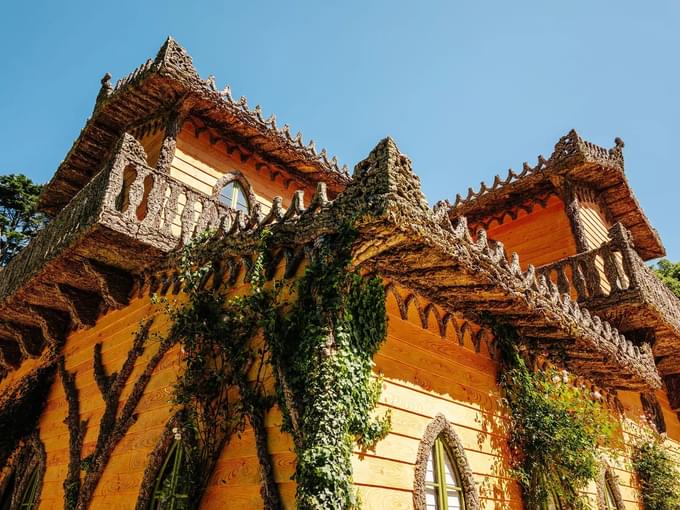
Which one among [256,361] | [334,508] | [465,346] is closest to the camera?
[334,508]

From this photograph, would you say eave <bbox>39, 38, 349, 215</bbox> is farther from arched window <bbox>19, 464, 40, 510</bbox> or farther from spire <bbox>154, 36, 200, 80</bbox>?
arched window <bbox>19, 464, 40, 510</bbox>

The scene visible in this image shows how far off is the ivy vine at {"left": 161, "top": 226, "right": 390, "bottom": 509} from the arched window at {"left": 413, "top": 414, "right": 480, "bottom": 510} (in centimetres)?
93

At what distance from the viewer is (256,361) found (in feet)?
18.7

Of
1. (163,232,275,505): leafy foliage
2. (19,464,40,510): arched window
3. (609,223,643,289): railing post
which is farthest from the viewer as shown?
(609,223,643,289): railing post

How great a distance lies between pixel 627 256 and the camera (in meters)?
10.6

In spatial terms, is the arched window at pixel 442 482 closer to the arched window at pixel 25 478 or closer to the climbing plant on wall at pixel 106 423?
the climbing plant on wall at pixel 106 423

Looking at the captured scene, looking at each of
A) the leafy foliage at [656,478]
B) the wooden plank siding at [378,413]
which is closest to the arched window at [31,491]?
the wooden plank siding at [378,413]

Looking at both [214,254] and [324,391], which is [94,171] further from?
[324,391]

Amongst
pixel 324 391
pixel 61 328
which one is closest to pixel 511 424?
pixel 324 391

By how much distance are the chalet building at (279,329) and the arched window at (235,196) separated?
46mm

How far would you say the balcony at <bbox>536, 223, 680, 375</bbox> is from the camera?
10.5 meters

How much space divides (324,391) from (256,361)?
1.24 meters

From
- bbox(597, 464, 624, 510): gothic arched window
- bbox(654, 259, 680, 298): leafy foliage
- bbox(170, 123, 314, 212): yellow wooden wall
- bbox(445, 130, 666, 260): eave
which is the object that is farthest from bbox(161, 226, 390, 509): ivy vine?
bbox(654, 259, 680, 298): leafy foliage

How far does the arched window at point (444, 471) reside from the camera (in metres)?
5.94
